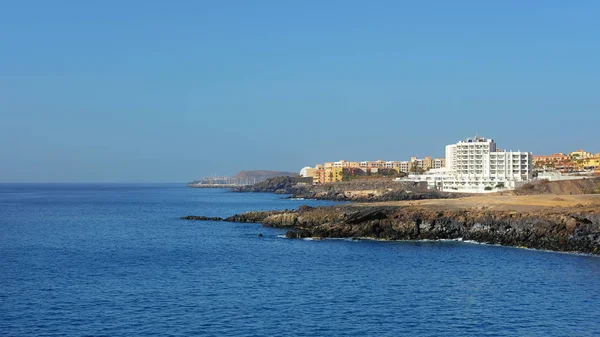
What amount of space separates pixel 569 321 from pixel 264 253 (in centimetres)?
2576

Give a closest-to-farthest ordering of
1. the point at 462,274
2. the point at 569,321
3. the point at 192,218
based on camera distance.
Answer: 1. the point at 569,321
2. the point at 462,274
3. the point at 192,218

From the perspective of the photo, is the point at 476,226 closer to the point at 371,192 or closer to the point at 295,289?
the point at 295,289

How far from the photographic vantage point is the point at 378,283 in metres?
35.8

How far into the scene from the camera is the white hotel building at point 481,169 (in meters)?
132

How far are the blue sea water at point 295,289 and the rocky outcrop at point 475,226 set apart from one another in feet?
10.3

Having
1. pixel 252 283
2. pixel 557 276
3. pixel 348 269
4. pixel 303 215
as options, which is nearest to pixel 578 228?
pixel 557 276

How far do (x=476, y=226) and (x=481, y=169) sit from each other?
90.4m

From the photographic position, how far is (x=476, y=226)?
189 ft

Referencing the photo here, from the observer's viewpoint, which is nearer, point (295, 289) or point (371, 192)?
point (295, 289)

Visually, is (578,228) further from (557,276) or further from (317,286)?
(317,286)

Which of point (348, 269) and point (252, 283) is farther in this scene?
point (348, 269)

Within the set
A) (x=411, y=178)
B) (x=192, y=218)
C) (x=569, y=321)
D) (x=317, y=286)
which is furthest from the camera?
(x=411, y=178)

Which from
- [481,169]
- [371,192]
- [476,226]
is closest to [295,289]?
[476,226]

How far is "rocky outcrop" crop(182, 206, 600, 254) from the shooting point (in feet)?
161
